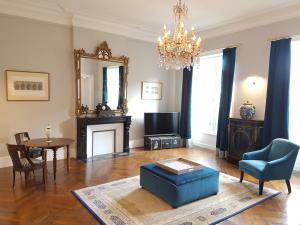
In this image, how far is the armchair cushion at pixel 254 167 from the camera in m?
3.61

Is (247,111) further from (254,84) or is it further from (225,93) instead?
(225,93)

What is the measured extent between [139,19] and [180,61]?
2.52m

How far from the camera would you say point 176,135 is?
698 centimetres

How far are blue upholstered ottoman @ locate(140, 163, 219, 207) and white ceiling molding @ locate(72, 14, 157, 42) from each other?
12.3 feet

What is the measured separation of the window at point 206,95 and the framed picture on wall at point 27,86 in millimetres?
4114

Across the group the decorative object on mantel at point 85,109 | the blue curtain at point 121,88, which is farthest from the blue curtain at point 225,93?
the decorative object on mantel at point 85,109

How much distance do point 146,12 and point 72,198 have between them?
4093mm

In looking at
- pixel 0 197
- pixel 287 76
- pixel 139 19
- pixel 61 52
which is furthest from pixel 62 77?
pixel 287 76

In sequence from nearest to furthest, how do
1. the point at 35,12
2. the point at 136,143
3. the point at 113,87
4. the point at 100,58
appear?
the point at 35,12 < the point at 100,58 < the point at 113,87 < the point at 136,143

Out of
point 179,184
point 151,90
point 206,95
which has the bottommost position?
point 179,184

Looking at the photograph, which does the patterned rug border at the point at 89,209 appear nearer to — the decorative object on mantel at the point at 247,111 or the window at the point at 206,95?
the decorative object on mantel at the point at 247,111

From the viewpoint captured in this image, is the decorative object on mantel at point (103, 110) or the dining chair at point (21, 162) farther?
the decorative object on mantel at point (103, 110)

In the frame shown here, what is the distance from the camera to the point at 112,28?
228 inches

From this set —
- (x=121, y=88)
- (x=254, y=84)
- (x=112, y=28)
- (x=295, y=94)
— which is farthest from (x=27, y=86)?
(x=295, y=94)
